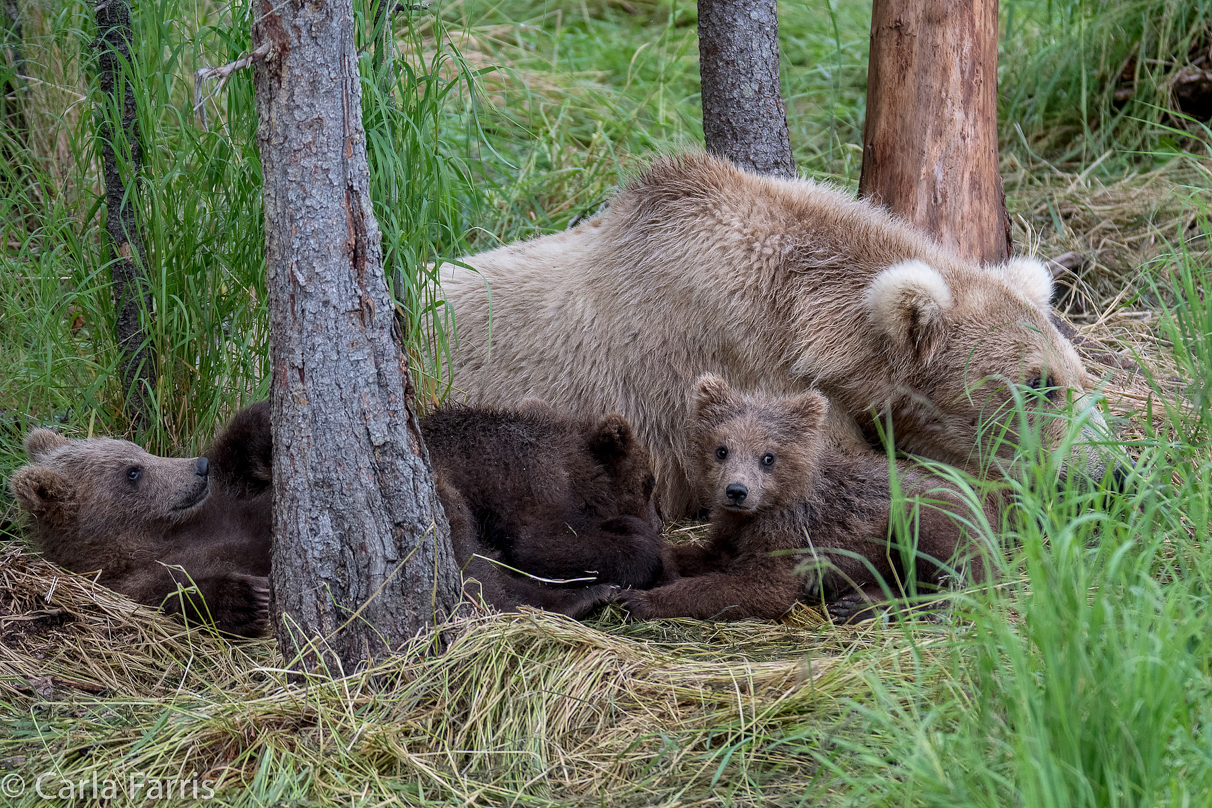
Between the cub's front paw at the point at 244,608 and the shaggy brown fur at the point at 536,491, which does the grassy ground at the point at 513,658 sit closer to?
the cub's front paw at the point at 244,608

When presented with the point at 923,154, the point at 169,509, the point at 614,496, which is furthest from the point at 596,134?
the point at 169,509

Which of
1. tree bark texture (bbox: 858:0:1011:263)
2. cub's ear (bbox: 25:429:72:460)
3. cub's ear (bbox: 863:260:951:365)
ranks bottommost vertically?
cub's ear (bbox: 25:429:72:460)

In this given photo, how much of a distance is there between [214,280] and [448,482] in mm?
1256

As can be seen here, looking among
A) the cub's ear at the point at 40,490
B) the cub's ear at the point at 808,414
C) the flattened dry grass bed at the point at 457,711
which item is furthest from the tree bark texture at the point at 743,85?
the cub's ear at the point at 40,490

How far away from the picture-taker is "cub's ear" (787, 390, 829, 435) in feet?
12.6

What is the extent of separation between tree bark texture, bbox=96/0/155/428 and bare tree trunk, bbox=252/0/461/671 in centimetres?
141

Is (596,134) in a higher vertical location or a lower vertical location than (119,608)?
higher

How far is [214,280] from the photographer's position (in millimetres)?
4148

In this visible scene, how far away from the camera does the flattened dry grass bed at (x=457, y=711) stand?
2721 millimetres

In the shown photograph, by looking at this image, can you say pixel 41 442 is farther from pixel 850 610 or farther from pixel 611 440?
pixel 850 610

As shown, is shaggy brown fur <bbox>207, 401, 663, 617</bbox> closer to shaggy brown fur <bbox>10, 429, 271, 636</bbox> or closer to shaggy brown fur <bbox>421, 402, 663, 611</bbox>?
shaggy brown fur <bbox>421, 402, 663, 611</bbox>

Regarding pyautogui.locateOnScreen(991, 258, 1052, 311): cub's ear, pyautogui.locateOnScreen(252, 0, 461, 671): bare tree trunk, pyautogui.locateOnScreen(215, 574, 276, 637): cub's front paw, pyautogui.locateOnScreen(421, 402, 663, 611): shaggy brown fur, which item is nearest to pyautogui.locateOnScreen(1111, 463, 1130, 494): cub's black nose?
pyautogui.locateOnScreen(991, 258, 1052, 311): cub's ear

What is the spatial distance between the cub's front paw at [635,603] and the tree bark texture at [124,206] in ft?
6.98

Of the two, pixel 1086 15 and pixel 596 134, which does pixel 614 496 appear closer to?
pixel 596 134
